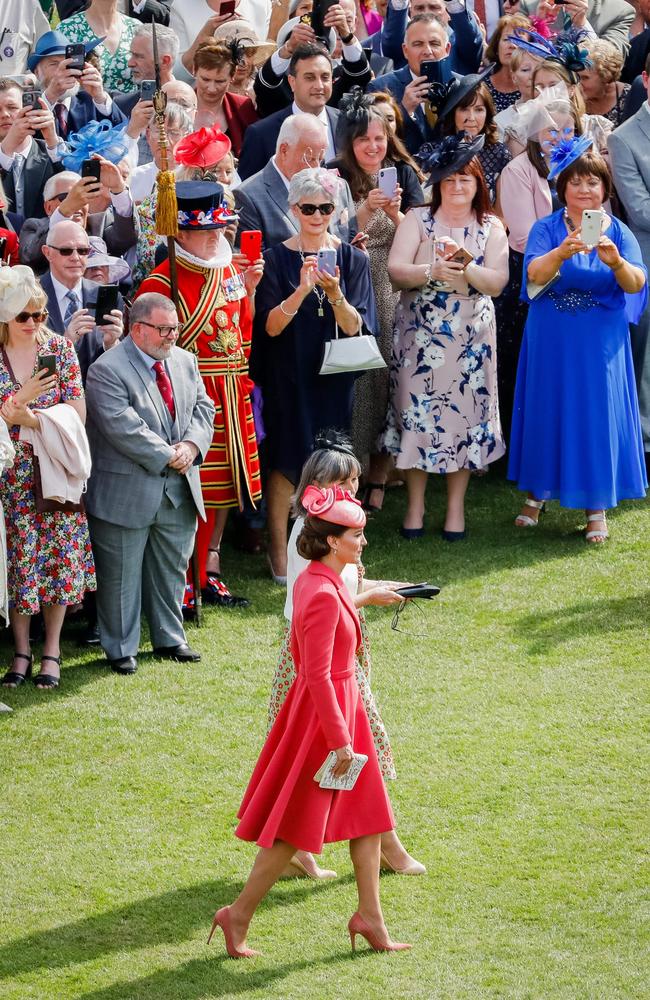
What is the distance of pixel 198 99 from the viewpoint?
34.4ft

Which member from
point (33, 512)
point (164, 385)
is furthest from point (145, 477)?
point (33, 512)

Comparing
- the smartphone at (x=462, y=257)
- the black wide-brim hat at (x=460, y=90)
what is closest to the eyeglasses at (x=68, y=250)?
the smartphone at (x=462, y=257)

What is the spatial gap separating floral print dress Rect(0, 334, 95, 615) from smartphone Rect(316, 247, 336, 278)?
1.71 metres

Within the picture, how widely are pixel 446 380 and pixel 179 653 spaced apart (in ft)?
8.63

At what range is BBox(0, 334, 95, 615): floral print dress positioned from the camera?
26.2ft

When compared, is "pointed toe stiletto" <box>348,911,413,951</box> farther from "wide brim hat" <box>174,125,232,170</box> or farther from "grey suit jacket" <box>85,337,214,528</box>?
"wide brim hat" <box>174,125,232,170</box>

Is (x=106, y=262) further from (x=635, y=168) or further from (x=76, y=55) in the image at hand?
(x=635, y=168)

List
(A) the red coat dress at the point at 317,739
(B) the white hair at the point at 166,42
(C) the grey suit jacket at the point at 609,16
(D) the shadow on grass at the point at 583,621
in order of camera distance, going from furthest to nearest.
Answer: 1. (C) the grey suit jacket at the point at 609,16
2. (B) the white hair at the point at 166,42
3. (D) the shadow on grass at the point at 583,621
4. (A) the red coat dress at the point at 317,739

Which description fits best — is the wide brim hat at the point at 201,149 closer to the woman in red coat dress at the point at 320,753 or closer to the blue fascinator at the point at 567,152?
the blue fascinator at the point at 567,152

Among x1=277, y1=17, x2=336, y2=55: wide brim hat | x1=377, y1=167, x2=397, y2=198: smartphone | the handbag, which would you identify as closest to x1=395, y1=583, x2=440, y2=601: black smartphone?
the handbag

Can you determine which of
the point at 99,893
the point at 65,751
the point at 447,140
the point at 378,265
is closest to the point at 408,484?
the point at 378,265

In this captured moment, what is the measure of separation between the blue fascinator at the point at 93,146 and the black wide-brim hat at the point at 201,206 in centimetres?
79

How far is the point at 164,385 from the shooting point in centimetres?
834

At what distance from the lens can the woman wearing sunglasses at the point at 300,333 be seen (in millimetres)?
9109
